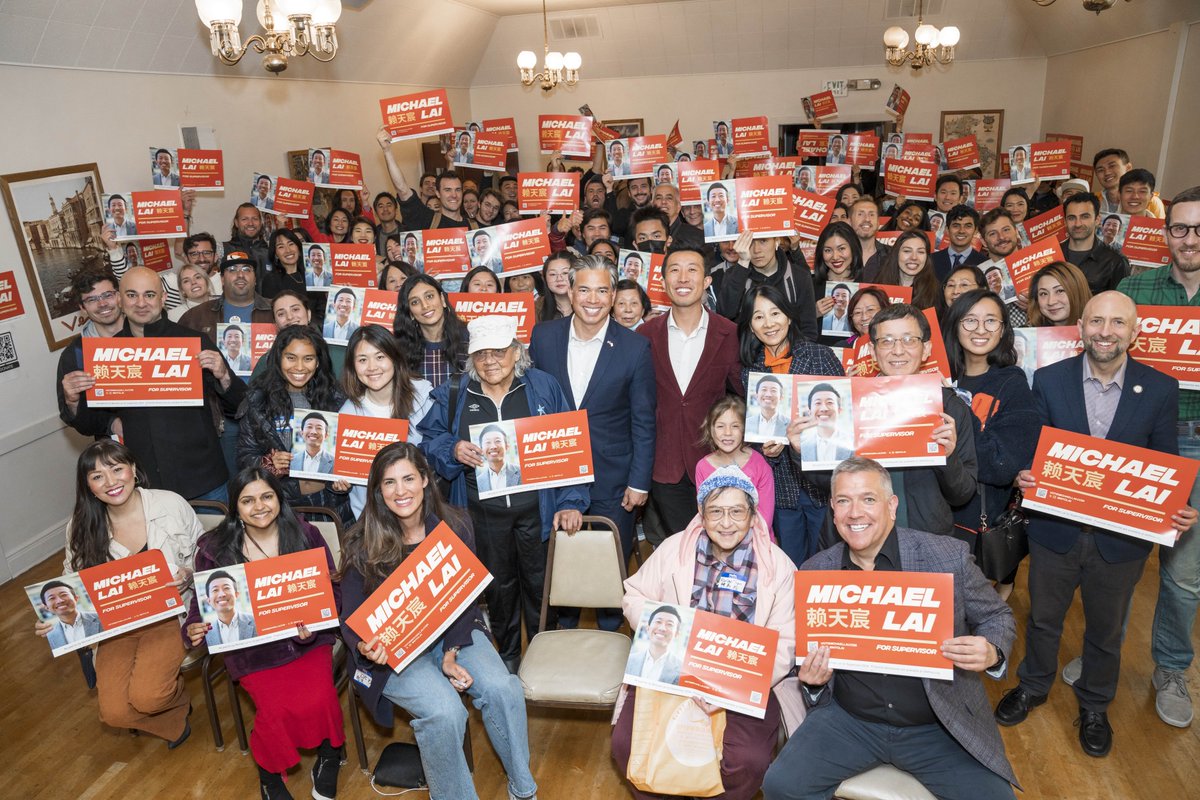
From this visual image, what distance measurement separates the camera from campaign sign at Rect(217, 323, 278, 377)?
14.9 ft

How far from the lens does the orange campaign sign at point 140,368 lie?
3885 mm

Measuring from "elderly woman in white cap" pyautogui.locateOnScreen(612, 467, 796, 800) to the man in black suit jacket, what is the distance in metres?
1.14

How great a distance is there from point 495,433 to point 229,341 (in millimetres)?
2203

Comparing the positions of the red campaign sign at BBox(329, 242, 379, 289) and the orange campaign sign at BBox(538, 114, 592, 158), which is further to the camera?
the orange campaign sign at BBox(538, 114, 592, 158)

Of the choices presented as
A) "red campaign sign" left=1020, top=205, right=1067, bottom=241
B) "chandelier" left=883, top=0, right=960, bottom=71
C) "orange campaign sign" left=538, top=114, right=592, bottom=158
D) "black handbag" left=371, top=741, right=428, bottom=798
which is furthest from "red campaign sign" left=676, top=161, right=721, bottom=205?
"chandelier" left=883, top=0, right=960, bottom=71

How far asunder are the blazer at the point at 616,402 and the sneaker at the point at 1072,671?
2.25m

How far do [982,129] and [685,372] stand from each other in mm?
11939

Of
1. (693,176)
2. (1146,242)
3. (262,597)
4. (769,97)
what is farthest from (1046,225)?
(769,97)

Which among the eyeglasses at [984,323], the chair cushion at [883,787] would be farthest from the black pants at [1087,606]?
the chair cushion at [883,787]

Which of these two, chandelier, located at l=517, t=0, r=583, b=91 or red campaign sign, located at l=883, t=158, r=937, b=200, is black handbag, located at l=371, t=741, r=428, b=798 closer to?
red campaign sign, located at l=883, t=158, r=937, b=200

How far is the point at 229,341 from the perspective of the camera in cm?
461

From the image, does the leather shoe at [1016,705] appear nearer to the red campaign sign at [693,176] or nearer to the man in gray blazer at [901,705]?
the man in gray blazer at [901,705]

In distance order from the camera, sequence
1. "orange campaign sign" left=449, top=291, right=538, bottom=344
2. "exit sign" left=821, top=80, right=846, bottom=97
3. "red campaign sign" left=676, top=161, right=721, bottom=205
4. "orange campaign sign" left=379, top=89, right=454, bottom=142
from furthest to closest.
Answer: "exit sign" left=821, top=80, right=846, bottom=97
"orange campaign sign" left=379, top=89, right=454, bottom=142
"red campaign sign" left=676, top=161, right=721, bottom=205
"orange campaign sign" left=449, top=291, right=538, bottom=344

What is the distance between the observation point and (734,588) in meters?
2.90
